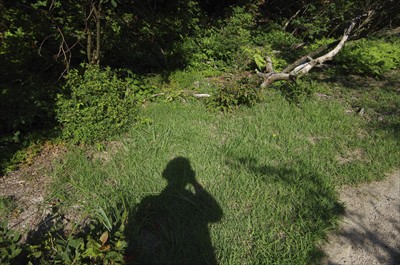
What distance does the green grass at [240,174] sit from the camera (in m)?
2.86

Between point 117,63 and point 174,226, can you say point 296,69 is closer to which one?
point 117,63

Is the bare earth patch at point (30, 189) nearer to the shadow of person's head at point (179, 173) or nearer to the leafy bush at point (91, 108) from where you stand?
the leafy bush at point (91, 108)

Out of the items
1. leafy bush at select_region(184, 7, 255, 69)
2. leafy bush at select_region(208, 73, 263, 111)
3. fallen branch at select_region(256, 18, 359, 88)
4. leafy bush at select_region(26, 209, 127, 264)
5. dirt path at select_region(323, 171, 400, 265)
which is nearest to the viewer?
leafy bush at select_region(26, 209, 127, 264)

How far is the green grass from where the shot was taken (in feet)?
9.39

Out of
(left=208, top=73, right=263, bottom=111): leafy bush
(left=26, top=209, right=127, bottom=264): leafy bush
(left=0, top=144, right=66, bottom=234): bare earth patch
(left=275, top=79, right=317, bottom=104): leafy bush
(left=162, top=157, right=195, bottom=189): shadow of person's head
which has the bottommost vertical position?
(left=0, top=144, right=66, bottom=234): bare earth patch

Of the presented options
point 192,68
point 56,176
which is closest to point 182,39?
point 192,68

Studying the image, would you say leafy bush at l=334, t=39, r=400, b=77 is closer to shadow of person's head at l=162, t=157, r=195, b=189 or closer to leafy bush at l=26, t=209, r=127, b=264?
shadow of person's head at l=162, t=157, r=195, b=189

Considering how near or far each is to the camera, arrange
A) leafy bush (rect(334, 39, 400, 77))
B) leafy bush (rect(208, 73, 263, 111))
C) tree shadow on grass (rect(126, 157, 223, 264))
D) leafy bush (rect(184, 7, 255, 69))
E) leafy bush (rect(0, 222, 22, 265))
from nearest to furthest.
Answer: leafy bush (rect(0, 222, 22, 265)), tree shadow on grass (rect(126, 157, 223, 264)), leafy bush (rect(208, 73, 263, 111)), leafy bush (rect(334, 39, 400, 77)), leafy bush (rect(184, 7, 255, 69))

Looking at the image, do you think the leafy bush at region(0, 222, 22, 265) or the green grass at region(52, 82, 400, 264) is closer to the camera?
the leafy bush at region(0, 222, 22, 265)

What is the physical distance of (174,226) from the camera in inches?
118

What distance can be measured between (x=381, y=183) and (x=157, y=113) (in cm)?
350

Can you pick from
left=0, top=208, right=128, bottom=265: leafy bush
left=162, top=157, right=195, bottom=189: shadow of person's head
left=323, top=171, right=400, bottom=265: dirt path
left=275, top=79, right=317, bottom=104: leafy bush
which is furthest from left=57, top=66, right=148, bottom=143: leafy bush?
left=323, top=171, right=400, bottom=265: dirt path

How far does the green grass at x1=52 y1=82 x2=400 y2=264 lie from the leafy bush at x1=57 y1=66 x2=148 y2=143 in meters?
0.25

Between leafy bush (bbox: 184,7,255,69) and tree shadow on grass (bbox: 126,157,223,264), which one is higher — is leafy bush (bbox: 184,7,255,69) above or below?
above
